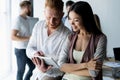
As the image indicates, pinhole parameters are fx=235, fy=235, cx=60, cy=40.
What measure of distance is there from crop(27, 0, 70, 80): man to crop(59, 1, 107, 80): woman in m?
0.13

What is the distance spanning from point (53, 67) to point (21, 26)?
5.91 feet

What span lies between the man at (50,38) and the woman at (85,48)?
135 mm

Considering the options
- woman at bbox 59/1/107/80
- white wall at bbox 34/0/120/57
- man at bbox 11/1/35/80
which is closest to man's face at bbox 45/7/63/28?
woman at bbox 59/1/107/80

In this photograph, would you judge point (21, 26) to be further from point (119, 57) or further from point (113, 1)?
point (113, 1)

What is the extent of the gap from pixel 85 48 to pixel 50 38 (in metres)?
0.34

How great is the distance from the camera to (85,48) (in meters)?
1.69

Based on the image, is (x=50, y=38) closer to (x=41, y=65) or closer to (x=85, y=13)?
(x=41, y=65)

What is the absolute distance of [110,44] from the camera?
5.07m

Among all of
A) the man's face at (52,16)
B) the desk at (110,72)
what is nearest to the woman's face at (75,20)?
the man's face at (52,16)

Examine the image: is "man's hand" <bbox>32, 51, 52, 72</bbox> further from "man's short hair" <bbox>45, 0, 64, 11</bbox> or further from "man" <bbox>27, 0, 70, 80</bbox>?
"man's short hair" <bbox>45, 0, 64, 11</bbox>

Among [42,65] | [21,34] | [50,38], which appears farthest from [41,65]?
[21,34]

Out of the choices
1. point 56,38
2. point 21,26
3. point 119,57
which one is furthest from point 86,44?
point 21,26

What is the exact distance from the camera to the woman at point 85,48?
5.42 ft

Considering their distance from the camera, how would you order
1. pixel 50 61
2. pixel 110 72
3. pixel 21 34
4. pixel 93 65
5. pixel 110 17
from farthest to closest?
pixel 110 17, pixel 21 34, pixel 110 72, pixel 50 61, pixel 93 65
